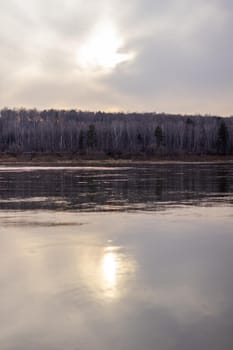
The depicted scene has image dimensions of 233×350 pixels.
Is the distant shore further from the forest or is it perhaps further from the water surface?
the water surface

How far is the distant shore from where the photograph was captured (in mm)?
96875

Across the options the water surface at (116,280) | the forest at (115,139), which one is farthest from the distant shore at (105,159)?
the water surface at (116,280)

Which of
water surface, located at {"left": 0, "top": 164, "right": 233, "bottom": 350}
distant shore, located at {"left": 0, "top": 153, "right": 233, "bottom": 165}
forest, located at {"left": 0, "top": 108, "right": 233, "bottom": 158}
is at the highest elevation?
forest, located at {"left": 0, "top": 108, "right": 233, "bottom": 158}

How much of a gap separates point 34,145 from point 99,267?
379 feet

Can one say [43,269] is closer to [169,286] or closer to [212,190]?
[169,286]

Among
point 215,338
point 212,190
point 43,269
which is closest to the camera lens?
point 215,338

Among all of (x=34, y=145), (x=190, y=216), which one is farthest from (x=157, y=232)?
(x=34, y=145)

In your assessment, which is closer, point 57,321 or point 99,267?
point 57,321

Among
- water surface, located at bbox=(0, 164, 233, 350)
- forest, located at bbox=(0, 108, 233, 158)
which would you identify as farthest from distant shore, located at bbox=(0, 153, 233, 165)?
water surface, located at bbox=(0, 164, 233, 350)

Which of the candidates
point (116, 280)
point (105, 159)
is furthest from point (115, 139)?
point (116, 280)

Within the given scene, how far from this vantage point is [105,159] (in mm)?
101375

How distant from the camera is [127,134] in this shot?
13050cm

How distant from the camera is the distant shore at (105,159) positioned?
Answer: 96.9 meters

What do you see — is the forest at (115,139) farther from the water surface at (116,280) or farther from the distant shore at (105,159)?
the water surface at (116,280)
